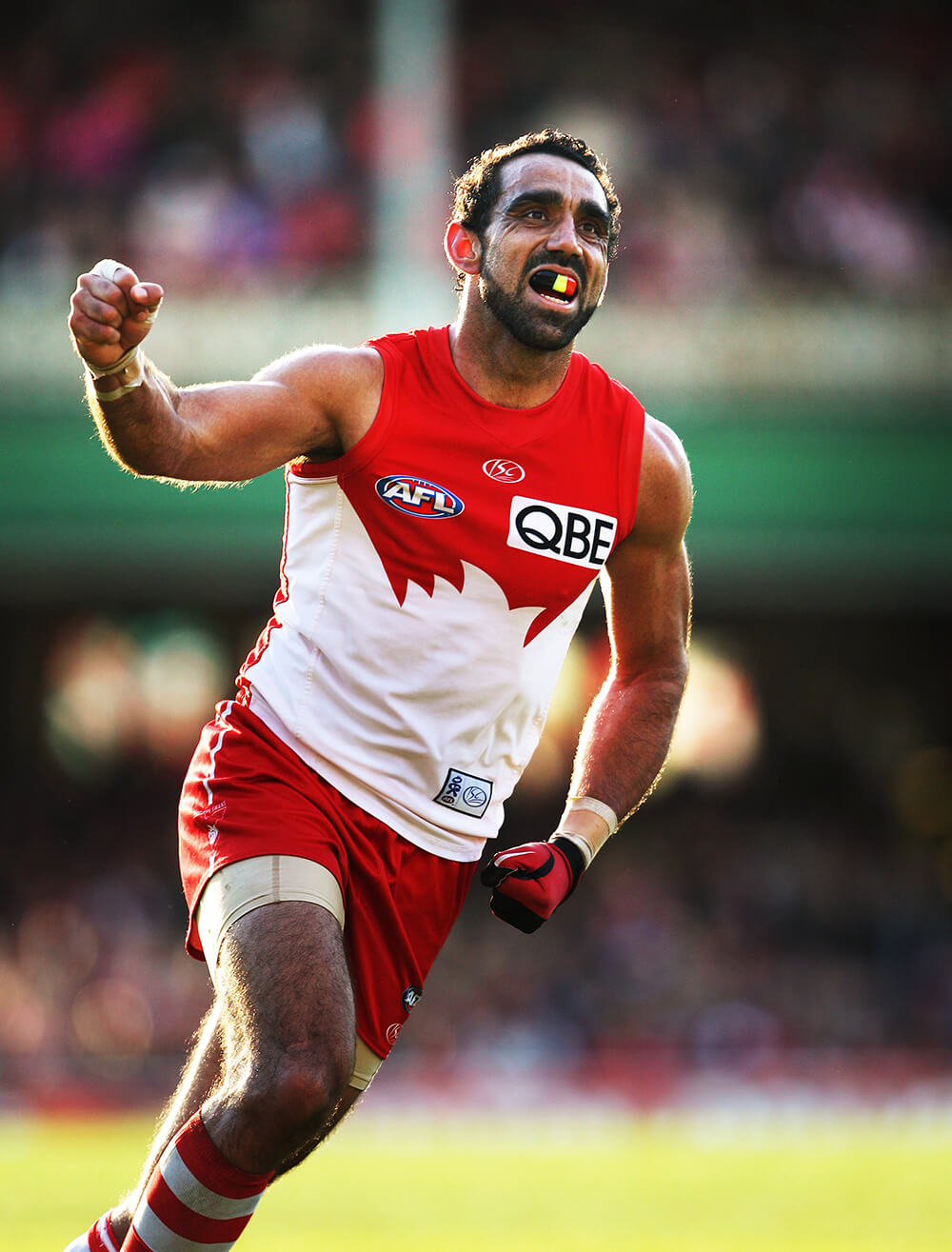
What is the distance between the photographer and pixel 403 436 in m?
4.64

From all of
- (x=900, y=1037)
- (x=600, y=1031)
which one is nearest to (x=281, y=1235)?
(x=600, y=1031)

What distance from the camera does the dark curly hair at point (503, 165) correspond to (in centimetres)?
494

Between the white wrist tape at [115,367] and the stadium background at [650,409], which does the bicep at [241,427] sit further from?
the stadium background at [650,409]

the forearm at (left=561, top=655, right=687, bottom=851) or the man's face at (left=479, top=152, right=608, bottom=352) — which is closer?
the man's face at (left=479, top=152, right=608, bottom=352)

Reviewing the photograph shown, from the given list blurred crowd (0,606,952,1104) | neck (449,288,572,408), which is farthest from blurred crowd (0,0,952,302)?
neck (449,288,572,408)

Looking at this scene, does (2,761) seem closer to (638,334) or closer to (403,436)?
(638,334)

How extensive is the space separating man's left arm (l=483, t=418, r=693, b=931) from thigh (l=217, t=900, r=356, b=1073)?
77 cm

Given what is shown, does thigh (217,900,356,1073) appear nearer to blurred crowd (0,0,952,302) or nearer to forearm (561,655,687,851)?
forearm (561,655,687,851)

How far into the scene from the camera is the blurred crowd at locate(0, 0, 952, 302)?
17.7 meters

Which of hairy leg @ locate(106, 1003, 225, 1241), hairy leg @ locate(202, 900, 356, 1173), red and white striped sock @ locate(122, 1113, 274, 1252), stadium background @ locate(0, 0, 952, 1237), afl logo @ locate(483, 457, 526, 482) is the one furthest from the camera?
stadium background @ locate(0, 0, 952, 1237)

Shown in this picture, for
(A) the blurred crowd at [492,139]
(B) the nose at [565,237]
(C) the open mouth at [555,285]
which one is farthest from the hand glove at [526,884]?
(A) the blurred crowd at [492,139]

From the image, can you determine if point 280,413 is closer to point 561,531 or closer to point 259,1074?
point 561,531

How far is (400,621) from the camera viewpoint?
15.3 ft

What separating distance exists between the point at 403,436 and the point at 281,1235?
5783mm
